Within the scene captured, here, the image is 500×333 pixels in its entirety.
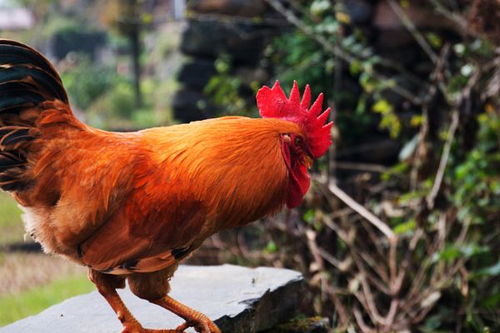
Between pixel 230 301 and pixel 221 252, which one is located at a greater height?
pixel 230 301

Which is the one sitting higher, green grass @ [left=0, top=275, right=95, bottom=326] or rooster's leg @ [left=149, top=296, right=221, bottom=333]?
rooster's leg @ [left=149, top=296, right=221, bottom=333]

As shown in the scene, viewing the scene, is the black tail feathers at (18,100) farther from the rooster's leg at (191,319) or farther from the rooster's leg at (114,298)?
the rooster's leg at (191,319)

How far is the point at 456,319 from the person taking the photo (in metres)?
4.62

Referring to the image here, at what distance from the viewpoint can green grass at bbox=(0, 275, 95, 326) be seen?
501 cm

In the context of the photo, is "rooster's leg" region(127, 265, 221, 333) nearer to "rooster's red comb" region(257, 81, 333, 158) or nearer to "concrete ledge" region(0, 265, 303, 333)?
"concrete ledge" region(0, 265, 303, 333)

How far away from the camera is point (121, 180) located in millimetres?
2449

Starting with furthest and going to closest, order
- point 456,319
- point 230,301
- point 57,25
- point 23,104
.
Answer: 1. point 57,25
2. point 456,319
3. point 230,301
4. point 23,104

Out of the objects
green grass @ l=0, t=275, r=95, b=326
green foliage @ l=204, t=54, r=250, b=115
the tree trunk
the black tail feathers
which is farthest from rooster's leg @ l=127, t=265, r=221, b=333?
the tree trunk

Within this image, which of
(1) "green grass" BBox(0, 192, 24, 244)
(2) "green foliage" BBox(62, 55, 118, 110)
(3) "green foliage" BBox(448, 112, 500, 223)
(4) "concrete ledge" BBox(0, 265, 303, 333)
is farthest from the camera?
(2) "green foliage" BBox(62, 55, 118, 110)

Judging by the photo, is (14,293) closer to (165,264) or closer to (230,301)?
(230,301)

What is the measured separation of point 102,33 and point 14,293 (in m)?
11.3

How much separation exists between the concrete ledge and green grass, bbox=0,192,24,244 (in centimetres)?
455

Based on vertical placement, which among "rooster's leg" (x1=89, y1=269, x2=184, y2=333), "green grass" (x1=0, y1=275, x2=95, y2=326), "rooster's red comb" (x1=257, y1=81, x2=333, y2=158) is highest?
"rooster's red comb" (x1=257, y1=81, x2=333, y2=158)

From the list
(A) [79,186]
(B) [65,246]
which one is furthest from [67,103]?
(B) [65,246]
